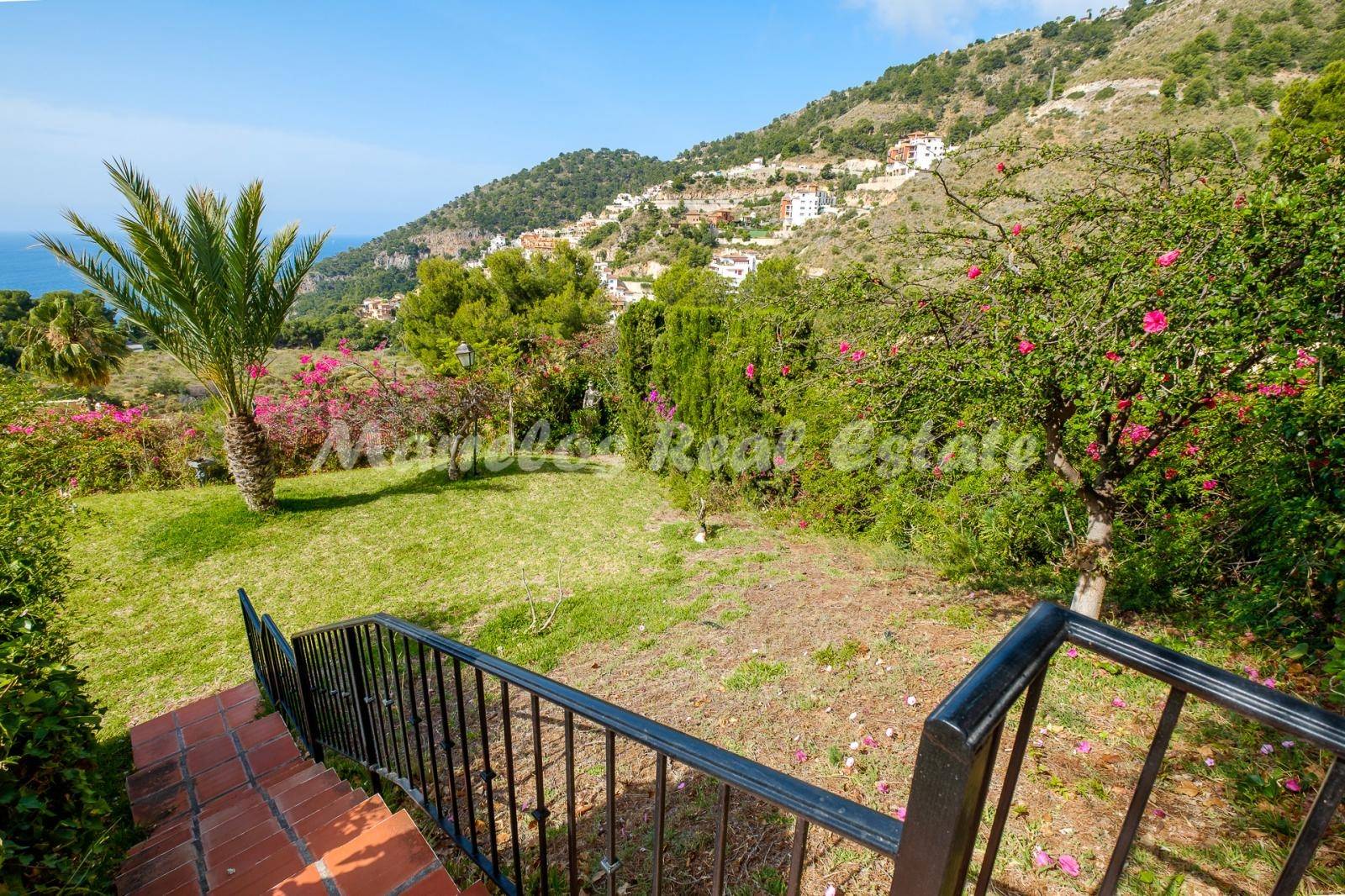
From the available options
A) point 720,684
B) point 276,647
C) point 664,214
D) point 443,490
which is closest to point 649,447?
point 443,490

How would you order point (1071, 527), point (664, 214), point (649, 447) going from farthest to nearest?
point (664, 214) → point (649, 447) → point (1071, 527)

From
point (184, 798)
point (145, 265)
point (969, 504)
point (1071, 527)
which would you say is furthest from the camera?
point (145, 265)

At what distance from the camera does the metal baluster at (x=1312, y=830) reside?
593 mm

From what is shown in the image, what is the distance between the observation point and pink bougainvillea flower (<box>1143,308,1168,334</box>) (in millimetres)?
2361

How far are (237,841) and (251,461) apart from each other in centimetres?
622

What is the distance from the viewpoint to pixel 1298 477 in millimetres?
2877

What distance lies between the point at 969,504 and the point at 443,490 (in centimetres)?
749

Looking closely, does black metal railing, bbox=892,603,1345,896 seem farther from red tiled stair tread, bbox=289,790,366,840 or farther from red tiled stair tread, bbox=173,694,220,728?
red tiled stair tread, bbox=173,694,220,728

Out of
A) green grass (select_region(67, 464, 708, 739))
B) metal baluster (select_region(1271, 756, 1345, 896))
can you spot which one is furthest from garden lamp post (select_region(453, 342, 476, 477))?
metal baluster (select_region(1271, 756, 1345, 896))

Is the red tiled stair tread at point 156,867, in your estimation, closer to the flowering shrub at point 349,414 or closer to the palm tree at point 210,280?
the palm tree at point 210,280

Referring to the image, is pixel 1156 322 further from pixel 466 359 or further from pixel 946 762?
pixel 466 359

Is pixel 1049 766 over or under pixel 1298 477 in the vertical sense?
under

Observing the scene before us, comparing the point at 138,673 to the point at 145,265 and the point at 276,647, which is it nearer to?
the point at 276,647

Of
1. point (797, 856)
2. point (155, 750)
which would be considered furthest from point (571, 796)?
point (155, 750)
